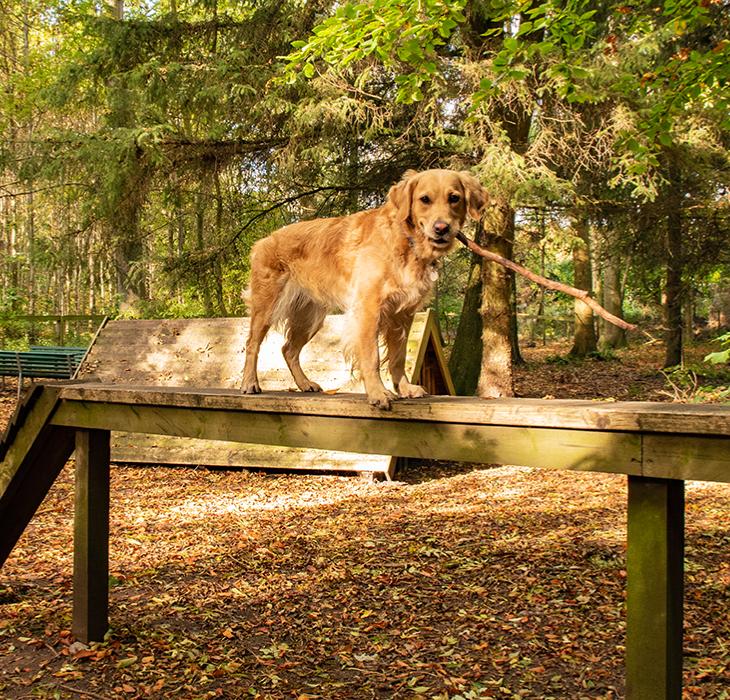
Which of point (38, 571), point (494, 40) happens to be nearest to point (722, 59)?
point (494, 40)

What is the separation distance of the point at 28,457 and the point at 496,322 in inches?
289

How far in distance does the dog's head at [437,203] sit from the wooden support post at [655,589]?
149cm

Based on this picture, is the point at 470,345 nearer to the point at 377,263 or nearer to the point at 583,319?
the point at 583,319

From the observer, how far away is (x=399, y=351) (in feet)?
12.3

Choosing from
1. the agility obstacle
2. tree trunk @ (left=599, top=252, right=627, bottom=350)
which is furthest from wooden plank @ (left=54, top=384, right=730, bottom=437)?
tree trunk @ (left=599, top=252, right=627, bottom=350)

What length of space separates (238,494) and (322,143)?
577 centimetres

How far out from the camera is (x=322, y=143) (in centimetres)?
1067

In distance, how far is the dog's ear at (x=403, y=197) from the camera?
10.9 ft

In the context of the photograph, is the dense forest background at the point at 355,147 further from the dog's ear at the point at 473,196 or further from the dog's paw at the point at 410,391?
the dog's paw at the point at 410,391

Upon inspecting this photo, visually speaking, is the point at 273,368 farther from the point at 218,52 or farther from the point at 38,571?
the point at 218,52

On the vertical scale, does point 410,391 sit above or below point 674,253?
below

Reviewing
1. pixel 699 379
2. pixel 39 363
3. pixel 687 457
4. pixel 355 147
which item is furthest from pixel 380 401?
pixel 699 379

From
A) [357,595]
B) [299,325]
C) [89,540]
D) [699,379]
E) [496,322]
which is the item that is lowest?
[357,595]

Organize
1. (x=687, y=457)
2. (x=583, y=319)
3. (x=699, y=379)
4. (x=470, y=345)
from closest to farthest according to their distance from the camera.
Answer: (x=687, y=457), (x=470, y=345), (x=699, y=379), (x=583, y=319)
